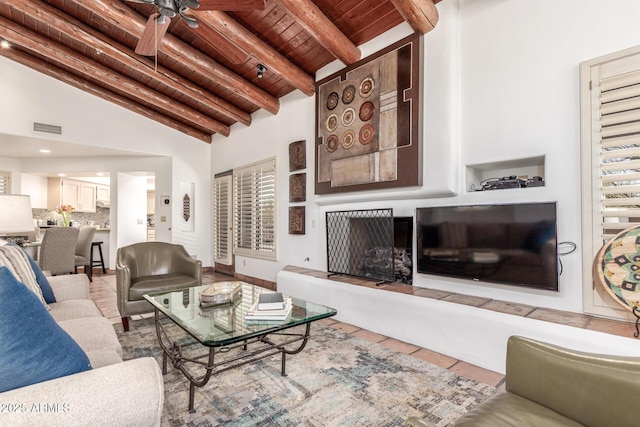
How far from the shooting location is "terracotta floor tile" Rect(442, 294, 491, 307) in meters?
2.57

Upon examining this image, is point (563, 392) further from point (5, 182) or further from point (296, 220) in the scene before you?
point (5, 182)

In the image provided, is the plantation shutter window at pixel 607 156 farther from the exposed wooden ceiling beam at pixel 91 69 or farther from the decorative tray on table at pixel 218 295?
the exposed wooden ceiling beam at pixel 91 69

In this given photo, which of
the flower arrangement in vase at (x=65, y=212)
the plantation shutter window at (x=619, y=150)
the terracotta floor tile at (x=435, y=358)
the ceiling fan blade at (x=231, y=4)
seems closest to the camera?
the plantation shutter window at (x=619, y=150)

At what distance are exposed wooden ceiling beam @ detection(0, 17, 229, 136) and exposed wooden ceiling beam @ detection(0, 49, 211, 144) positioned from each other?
16 centimetres

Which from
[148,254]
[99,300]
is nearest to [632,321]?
[148,254]

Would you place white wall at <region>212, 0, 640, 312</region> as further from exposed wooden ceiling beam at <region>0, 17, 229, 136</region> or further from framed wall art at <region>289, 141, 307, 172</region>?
exposed wooden ceiling beam at <region>0, 17, 229, 136</region>

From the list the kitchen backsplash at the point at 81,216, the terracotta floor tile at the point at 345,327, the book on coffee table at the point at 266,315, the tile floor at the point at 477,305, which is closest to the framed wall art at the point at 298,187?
the tile floor at the point at 477,305

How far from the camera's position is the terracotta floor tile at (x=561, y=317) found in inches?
82.3

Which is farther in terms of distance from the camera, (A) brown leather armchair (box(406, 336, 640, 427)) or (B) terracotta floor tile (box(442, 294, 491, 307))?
(B) terracotta floor tile (box(442, 294, 491, 307))

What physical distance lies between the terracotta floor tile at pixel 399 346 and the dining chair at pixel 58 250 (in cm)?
491

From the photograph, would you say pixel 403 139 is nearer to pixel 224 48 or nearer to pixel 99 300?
pixel 224 48

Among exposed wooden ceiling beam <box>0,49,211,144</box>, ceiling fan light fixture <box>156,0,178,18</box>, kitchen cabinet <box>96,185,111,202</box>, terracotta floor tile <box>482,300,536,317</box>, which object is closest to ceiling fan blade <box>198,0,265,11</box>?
ceiling fan light fixture <box>156,0,178,18</box>

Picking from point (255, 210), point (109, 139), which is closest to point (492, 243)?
Answer: point (255, 210)

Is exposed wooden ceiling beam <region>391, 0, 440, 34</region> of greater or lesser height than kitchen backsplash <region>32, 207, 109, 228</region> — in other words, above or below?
above
